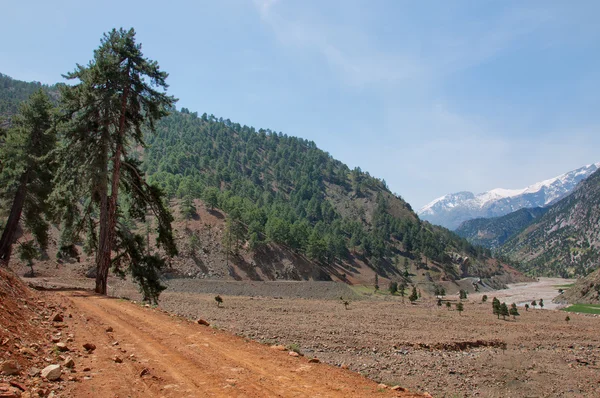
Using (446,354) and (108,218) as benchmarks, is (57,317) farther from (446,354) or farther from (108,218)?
(446,354)

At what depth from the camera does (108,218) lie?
65.0ft

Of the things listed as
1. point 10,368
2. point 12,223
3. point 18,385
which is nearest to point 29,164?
point 12,223

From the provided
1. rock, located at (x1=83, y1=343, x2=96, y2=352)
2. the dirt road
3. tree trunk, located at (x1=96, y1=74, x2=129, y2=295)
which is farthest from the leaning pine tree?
rock, located at (x1=83, y1=343, x2=96, y2=352)

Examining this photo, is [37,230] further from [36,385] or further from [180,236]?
[180,236]

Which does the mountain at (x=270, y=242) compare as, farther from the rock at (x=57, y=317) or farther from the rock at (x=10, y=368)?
Result: the rock at (x=10, y=368)

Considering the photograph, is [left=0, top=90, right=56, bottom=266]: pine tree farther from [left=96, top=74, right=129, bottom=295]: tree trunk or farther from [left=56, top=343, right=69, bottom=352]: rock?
[left=56, top=343, right=69, bottom=352]: rock

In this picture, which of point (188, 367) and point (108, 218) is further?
point (108, 218)

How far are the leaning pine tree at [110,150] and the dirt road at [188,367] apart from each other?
9.55 metres

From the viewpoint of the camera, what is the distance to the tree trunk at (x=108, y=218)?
764 inches

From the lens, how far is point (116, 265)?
66.8 feet

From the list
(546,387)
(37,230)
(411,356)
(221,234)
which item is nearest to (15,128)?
(37,230)

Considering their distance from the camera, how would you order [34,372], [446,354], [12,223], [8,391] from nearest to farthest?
1. [8,391]
2. [34,372]
3. [12,223]
4. [446,354]

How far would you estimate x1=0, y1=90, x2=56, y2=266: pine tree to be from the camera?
2470cm

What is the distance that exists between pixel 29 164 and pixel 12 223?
4.11 metres
